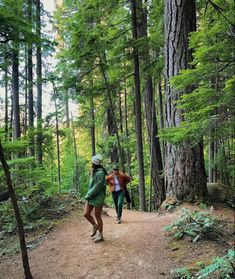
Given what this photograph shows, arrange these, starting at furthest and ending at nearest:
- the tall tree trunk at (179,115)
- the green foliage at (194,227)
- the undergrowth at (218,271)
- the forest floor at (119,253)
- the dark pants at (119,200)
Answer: the dark pants at (119,200) < the tall tree trunk at (179,115) < the green foliage at (194,227) < the forest floor at (119,253) < the undergrowth at (218,271)

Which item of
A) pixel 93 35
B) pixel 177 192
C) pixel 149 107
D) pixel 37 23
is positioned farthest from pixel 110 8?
pixel 177 192

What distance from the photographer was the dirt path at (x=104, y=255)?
5.45 m

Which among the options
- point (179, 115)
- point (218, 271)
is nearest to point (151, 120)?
point (179, 115)

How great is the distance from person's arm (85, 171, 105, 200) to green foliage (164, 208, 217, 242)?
1.60m

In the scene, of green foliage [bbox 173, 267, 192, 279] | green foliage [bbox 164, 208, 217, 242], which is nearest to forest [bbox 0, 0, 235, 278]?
Result: green foliage [bbox 164, 208, 217, 242]

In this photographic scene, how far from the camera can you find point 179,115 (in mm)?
8445

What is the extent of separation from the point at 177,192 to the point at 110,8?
7.00 meters

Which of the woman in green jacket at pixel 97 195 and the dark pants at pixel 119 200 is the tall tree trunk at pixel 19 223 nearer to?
the woman in green jacket at pixel 97 195

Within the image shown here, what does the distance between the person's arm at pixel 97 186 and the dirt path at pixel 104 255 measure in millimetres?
1012

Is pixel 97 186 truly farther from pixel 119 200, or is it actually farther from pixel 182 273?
pixel 182 273

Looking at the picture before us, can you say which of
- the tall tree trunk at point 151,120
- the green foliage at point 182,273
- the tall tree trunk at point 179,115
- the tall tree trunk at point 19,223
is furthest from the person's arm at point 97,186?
the tall tree trunk at point 151,120

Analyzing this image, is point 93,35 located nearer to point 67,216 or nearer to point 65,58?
point 65,58

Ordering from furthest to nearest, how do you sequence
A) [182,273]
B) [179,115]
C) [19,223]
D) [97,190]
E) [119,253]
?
1. [179,115]
2. [97,190]
3. [119,253]
4. [19,223]
5. [182,273]

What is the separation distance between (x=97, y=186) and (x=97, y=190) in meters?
0.08
